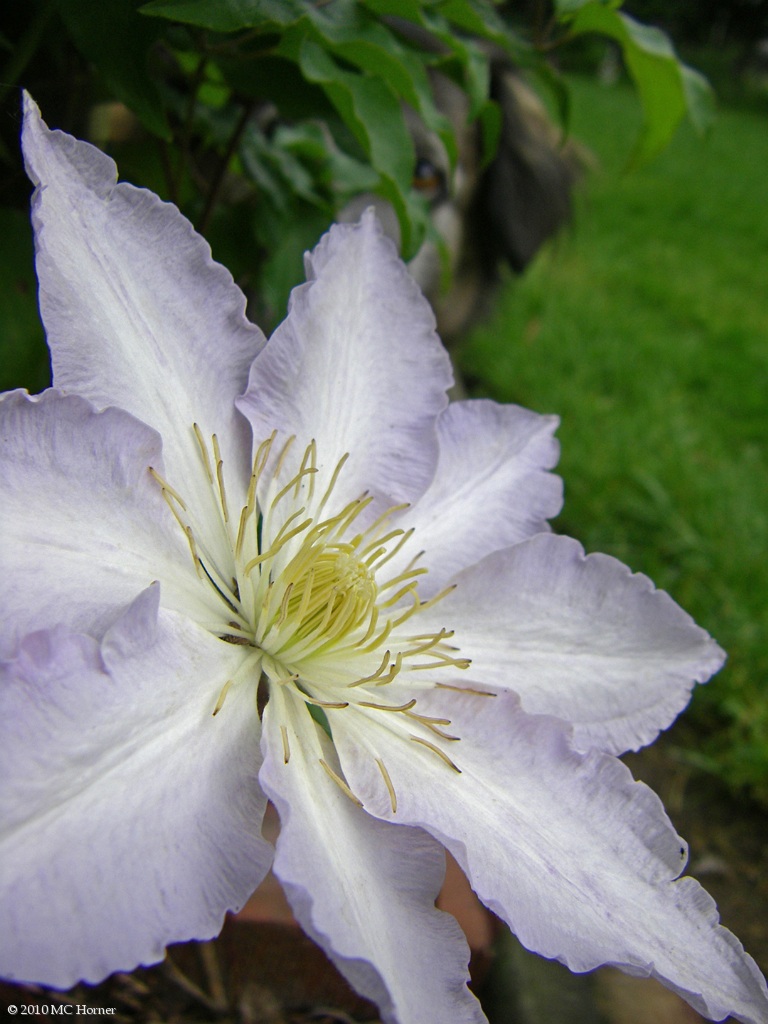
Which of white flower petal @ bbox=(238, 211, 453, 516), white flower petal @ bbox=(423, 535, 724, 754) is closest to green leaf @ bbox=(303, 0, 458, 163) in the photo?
white flower petal @ bbox=(238, 211, 453, 516)

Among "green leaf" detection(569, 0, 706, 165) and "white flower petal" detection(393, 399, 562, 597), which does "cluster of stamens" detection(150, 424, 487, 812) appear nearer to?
"white flower petal" detection(393, 399, 562, 597)

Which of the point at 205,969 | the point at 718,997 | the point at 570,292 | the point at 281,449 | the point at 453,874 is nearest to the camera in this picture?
the point at 718,997

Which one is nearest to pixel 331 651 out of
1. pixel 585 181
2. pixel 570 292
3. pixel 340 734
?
pixel 340 734

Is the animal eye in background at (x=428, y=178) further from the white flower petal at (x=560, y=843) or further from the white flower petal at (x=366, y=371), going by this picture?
the white flower petal at (x=560, y=843)

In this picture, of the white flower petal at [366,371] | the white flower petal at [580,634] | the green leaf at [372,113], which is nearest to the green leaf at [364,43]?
the green leaf at [372,113]

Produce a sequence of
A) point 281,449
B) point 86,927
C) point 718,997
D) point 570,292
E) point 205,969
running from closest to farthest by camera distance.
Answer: point 86,927, point 718,997, point 281,449, point 205,969, point 570,292

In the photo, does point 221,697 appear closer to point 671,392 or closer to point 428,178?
point 428,178

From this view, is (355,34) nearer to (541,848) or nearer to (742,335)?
(541,848)
